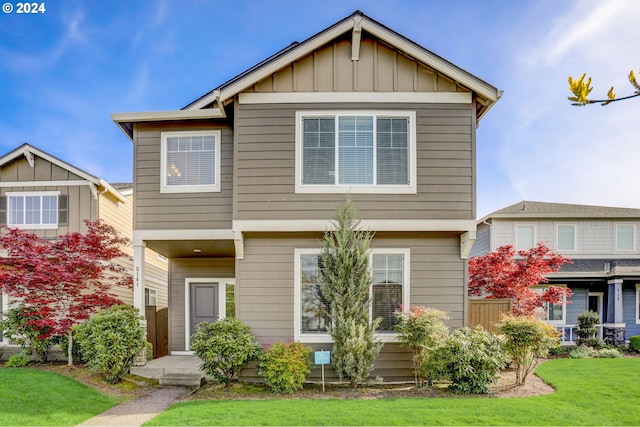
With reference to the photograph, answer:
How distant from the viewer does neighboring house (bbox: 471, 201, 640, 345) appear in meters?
15.3

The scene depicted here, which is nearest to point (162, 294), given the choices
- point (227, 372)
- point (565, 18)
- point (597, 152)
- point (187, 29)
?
point (227, 372)

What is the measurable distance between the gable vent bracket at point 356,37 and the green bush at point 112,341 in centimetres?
728

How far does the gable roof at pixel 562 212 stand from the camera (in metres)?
16.1

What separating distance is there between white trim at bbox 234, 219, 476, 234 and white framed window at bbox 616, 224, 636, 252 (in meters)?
12.8

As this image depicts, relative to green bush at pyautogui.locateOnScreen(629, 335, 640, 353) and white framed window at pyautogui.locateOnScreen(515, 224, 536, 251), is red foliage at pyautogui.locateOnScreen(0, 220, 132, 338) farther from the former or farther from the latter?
green bush at pyautogui.locateOnScreen(629, 335, 640, 353)

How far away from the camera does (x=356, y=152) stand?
26.6ft

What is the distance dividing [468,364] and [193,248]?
21.8ft

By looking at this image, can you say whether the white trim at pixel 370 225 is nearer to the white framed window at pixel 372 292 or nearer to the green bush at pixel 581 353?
the white framed window at pixel 372 292

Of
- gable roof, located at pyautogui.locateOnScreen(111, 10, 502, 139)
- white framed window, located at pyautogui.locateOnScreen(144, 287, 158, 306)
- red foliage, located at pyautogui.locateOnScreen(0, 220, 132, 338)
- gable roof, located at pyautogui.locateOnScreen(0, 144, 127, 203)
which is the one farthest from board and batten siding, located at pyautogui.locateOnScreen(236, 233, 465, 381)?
gable roof, located at pyautogui.locateOnScreen(0, 144, 127, 203)

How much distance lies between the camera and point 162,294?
14.3 m

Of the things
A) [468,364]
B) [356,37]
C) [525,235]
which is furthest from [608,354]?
[356,37]

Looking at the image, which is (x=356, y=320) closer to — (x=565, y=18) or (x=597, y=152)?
(x=565, y=18)

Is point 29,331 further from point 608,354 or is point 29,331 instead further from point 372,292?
point 608,354

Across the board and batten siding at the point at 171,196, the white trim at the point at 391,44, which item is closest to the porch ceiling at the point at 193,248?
the board and batten siding at the point at 171,196
